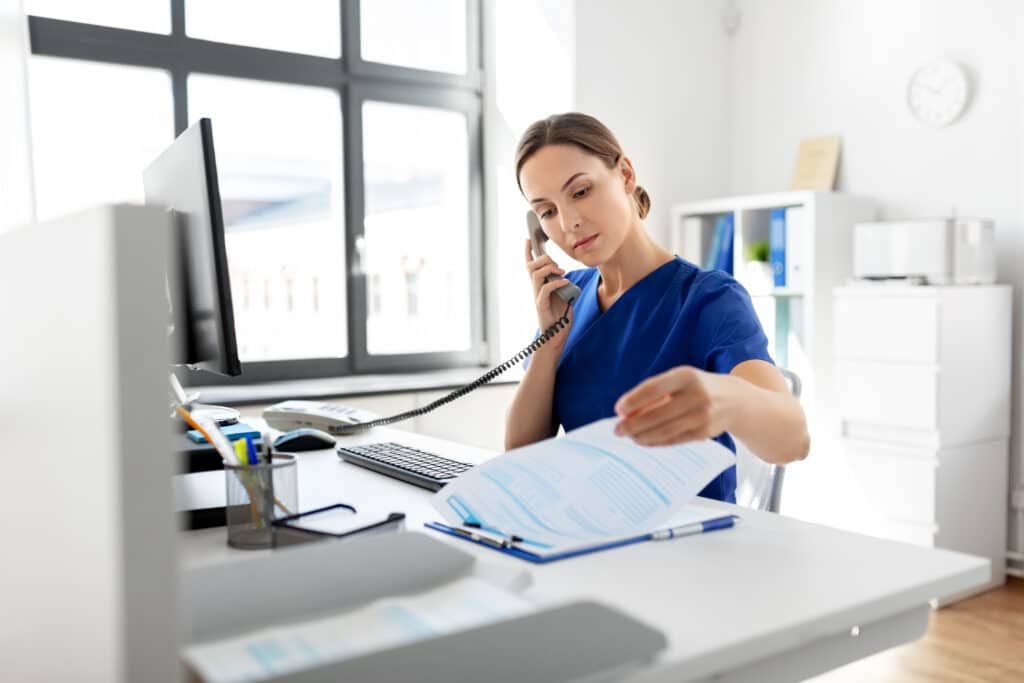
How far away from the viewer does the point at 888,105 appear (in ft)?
12.0

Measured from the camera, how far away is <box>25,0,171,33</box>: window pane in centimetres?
300

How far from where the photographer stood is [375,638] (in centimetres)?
64

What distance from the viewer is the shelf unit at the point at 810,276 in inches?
138

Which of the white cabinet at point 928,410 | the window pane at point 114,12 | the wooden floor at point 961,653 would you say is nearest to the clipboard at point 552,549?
the wooden floor at point 961,653

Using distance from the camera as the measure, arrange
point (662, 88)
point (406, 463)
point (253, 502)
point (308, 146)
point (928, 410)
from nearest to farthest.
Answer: point (253, 502) → point (406, 463) → point (928, 410) → point (308, 146) → point (662, 88)

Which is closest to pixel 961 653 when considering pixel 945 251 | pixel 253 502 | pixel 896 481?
pixel 896 481

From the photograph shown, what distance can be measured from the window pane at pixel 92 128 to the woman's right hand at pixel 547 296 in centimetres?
185

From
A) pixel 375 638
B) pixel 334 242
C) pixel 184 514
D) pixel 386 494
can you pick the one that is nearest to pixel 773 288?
pixel 334 242

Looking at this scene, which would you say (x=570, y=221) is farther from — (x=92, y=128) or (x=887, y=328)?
(x=92, y=128)

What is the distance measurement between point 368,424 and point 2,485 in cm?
122

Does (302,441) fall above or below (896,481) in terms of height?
above

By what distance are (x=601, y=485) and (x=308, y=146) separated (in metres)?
2.87

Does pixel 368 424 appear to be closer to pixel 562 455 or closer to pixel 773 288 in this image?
pixel 562 455

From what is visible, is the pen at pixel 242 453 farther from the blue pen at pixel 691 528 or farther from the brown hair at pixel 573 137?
the brown hair at pixel 573 137
